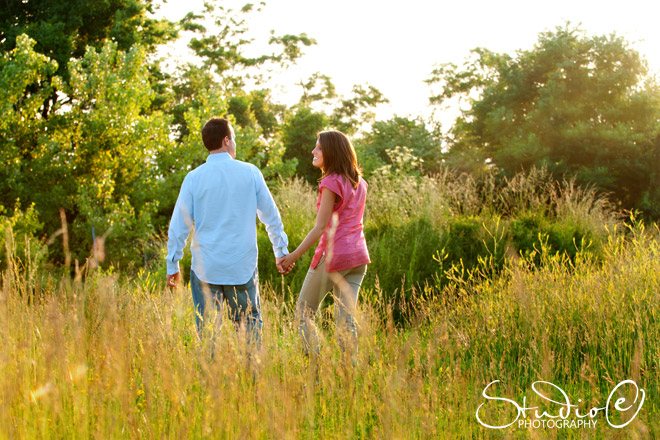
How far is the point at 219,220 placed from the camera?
3846 mm

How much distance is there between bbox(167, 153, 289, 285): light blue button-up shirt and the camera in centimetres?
383

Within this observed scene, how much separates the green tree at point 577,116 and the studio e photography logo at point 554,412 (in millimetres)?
15944

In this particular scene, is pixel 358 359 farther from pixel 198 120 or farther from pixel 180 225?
pixel 198 120

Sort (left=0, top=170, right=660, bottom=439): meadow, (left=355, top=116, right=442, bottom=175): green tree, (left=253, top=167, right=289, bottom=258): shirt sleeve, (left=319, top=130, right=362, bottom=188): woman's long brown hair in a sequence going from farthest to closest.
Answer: (left=355, top=116, right=442, bottom=175): green tree < (left=319, top=130, right=362, bottom=188): woman's long brown hair < (left=253, top=167, right=289, bottom=258): shirt sleeve < (left=0, top=170, right=660, bottom=439): meadow

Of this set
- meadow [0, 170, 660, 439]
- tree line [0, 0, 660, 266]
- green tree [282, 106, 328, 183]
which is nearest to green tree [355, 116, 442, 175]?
tree line [0, 0, 660, 266]

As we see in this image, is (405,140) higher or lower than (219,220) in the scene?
higher

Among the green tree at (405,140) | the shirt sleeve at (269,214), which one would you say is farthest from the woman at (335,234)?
the green tree at (405,140)

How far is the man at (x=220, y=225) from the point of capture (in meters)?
3.83

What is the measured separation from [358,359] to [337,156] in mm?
1535

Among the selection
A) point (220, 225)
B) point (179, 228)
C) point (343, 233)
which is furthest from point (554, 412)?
point (179, 228)

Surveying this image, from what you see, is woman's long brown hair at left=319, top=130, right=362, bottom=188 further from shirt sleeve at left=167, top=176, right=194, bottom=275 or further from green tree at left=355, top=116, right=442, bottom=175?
green tree at left=355, top=116, right=442, bottom=175

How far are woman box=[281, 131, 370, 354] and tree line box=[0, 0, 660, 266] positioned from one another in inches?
66.4

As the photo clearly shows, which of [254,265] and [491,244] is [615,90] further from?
[254,265]

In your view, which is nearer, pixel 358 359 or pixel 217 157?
pixel 358 359
